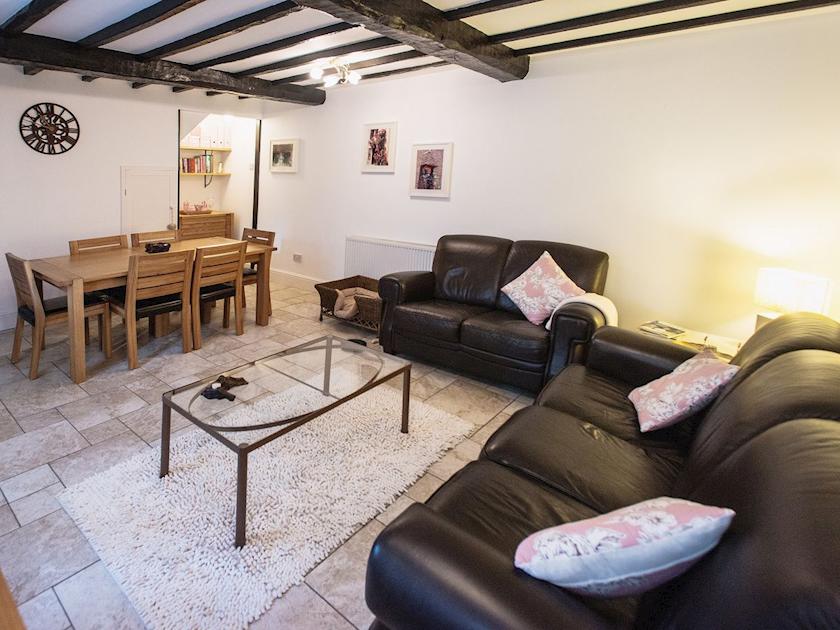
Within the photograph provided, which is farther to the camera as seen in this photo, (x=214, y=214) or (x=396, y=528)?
(x=214, y=214)

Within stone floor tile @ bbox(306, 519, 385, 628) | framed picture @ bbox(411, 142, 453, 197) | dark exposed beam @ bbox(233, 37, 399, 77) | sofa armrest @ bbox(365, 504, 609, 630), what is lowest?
stone floor tile @ bbox(306, 519, 385, 628)

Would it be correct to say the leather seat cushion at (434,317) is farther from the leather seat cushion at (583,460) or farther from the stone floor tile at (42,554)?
the stone floor tile at (42,554)

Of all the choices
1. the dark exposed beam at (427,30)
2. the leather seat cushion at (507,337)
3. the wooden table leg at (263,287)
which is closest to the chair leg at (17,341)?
the wooden table leg at (263,287)

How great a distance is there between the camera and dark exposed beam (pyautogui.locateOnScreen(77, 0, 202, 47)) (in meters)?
2.69

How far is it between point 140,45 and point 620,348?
13.8 feet

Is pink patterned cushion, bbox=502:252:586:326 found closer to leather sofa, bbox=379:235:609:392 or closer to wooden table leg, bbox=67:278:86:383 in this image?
leather sofa, bbox=379:235:609:392

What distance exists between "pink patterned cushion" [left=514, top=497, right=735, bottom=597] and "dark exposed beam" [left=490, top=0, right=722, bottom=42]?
8.87ft

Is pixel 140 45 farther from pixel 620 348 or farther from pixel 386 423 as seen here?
pixel 620 348

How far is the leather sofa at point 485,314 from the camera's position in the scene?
9.98 feet

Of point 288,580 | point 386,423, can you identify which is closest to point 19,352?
point 386,423

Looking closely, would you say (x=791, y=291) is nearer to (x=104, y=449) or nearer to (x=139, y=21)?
(x=104, y=449)

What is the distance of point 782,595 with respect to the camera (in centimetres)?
66

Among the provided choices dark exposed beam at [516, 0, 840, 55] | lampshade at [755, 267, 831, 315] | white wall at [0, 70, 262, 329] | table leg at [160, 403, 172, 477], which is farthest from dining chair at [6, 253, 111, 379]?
lampshade at [755, 267, 831, 315]

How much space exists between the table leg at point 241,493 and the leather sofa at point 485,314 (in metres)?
1.92
